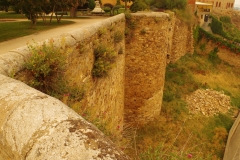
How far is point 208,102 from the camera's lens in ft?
49.4

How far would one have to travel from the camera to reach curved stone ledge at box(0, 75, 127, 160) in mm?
1251

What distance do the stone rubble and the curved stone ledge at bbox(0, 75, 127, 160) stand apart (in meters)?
13.2

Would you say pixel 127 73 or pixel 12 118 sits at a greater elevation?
pixel 12 118

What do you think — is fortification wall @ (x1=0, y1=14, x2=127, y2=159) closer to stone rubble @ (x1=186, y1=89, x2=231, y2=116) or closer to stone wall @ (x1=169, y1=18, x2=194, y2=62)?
stone rubble @ (x1=186, y1=89, x2=231, y2=116)

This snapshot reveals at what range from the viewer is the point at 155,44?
30.6 feet

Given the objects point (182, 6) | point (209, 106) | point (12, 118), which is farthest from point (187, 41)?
point (12, 118)

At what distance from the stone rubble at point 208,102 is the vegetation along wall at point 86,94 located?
4.29m

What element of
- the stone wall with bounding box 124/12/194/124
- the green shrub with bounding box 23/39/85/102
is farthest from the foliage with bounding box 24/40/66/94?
the stone wall with bounding box 124/12/194/124

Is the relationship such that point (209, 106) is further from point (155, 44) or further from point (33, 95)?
point (33, 95)

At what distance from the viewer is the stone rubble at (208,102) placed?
1418 cm

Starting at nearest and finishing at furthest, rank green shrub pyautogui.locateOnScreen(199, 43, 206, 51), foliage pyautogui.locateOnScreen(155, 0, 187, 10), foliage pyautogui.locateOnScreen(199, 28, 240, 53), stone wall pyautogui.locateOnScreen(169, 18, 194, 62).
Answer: stone wall pyautogui.locateOnScreen(169, 18, 194, 62)
foliage pyautogui.locateOnScreen(155, 0, 187, 10)
foliage pyautogui.locateOnScreen(199, 28, 240, 53)
green shrub pyautogui.locateOnScreen(199, 43, 206, 51)

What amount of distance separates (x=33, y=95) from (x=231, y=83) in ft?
68.6

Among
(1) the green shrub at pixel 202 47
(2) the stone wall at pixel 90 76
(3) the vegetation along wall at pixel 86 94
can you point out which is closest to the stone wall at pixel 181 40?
(1) the green shrub at pixel 202 47

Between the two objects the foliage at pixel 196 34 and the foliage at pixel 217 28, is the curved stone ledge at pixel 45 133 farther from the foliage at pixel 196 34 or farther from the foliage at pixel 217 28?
the foliage at pixel 217 28
